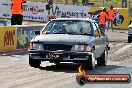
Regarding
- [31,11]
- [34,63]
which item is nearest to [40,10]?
[31,11]

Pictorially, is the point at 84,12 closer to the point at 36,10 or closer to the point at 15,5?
the point at 36,10

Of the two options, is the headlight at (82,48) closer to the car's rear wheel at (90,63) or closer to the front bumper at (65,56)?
the front bumper at (65,56)

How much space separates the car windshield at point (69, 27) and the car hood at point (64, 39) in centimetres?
36

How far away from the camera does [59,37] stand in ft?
44.6

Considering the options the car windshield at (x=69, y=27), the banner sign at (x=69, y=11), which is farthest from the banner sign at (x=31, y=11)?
the car windshield at (x=69, y=27)

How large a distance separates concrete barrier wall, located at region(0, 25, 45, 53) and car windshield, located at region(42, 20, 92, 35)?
5.65 meters

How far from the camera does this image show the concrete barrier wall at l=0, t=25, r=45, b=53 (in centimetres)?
2000

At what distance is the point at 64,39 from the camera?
13.4m

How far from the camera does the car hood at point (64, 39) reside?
43.5 feet

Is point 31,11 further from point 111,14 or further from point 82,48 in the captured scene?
point 82,48

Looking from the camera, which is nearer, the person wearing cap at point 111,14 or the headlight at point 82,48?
the headlight at point 82,48

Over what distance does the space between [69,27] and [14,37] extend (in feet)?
22.1

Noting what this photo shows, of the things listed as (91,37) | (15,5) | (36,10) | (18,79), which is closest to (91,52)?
(91,37)

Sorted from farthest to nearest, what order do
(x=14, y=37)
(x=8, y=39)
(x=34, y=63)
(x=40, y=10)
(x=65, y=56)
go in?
(x=40, y=10)
(x=14, y=37)
(x=8, y=39)
(x=34, y=63)
(x=65, y=56)
